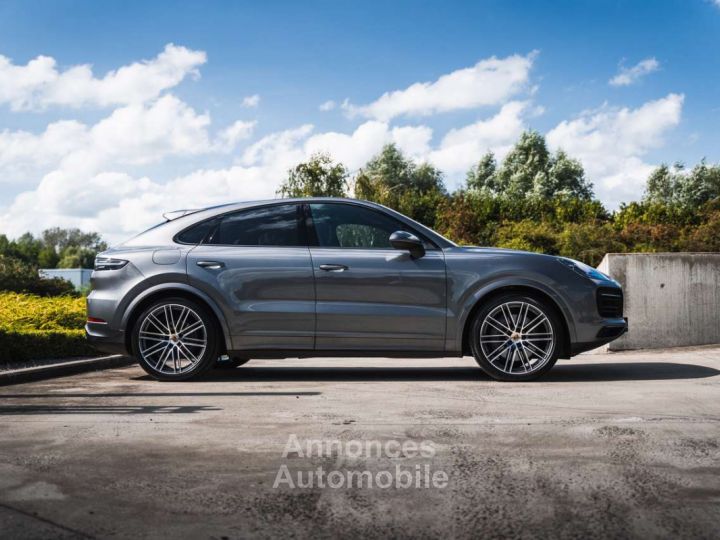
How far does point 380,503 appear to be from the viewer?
325cm

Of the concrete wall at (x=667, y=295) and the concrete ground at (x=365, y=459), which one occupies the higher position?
the concrete wall at (x=667, y=295)

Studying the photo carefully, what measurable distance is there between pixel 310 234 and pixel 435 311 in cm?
132

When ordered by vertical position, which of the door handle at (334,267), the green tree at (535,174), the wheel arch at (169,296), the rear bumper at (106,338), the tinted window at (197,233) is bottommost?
the rear bumper at (106,338)

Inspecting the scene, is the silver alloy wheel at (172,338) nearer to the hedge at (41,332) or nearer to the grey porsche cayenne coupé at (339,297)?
the grey porsche cayenne coupé at (339,297)

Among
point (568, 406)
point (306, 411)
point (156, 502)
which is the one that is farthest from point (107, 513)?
point (568, 406)

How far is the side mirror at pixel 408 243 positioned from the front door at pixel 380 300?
49 millimetres

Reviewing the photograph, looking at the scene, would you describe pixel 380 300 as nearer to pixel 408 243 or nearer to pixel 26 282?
pixel 408 243

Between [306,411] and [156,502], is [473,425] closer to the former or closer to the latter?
[306,411]

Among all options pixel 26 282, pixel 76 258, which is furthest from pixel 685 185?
pixel 76 258

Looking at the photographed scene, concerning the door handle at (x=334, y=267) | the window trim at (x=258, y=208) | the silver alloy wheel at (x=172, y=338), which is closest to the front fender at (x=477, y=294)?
the door handle at (x=334, y=267)

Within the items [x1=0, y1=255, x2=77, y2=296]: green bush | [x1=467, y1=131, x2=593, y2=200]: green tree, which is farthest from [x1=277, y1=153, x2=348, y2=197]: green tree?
[x1=467, y1=131, x2=593, y2=200]: green tree

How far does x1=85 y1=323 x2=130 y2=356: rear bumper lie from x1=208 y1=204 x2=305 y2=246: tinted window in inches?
47.0

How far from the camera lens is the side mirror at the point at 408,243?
22.6 feet

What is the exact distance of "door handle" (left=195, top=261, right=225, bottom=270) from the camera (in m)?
7.16
